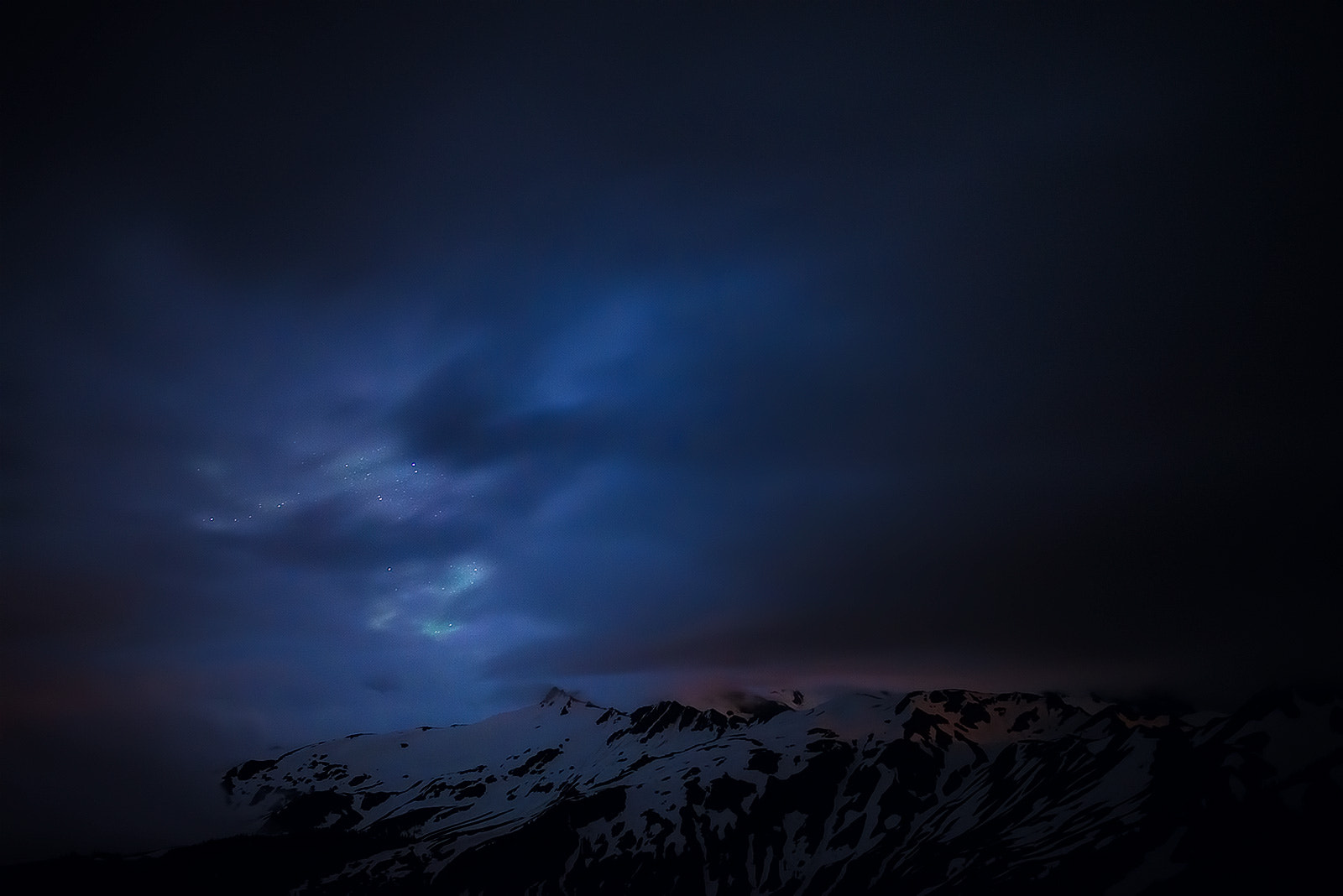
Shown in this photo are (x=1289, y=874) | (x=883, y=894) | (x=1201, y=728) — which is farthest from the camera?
(x=1201, y=728)

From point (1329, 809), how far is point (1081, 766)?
250ft

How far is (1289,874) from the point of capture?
115875mm

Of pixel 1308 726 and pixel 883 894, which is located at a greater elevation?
pixel 1308 726

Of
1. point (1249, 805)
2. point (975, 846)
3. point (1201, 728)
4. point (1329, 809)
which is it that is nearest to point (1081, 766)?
point (1201, 728)

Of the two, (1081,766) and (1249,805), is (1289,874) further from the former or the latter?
(1081,766)

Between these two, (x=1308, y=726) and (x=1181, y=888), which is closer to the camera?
(x=1181, y=888)

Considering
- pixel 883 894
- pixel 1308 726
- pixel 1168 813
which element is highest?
pixel 1308 726

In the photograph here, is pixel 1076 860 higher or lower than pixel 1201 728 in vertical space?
lower

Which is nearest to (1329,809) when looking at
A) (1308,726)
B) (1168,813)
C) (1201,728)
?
(1168,813)

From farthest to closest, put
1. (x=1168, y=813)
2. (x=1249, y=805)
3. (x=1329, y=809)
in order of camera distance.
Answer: (x=1168, y=813)
(x=1249, y=805)
(x=1329, y=809)

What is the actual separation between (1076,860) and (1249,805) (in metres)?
32.9

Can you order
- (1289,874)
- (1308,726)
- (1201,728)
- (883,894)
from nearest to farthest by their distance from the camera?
1. (1289,874)
2. (1308,726)
3. (883,894)
4. (1201,728)

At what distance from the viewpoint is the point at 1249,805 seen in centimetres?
13862

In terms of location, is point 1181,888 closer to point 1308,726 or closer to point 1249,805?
point 1249,805
